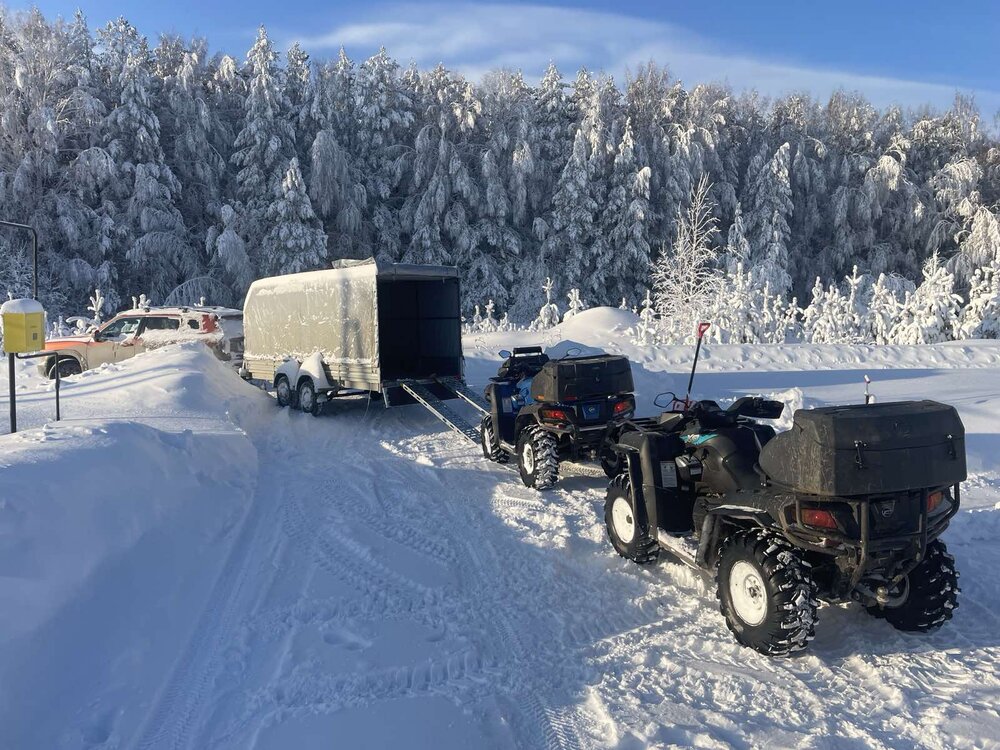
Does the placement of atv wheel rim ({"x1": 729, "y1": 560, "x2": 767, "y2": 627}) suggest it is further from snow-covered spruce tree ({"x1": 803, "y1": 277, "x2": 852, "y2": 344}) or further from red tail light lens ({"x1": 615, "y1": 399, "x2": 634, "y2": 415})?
snow-covered spruce tree ({"x1": 803, "y1": 277, "x2": 852, "y2": 344})

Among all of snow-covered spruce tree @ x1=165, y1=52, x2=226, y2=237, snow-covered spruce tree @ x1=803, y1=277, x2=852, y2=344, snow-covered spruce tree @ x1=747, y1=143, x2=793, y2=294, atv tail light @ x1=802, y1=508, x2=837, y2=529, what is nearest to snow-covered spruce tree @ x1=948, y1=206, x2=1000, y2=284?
snow-covered spruce tree @ x1=747, y1=143, x2=793, y2=294

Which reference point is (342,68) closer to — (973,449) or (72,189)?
(72,189)

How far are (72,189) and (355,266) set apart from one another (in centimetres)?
2451

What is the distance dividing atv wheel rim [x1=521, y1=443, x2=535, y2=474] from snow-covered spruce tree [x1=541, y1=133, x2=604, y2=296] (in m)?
28.1

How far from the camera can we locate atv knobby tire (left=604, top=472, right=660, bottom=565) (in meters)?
5.67

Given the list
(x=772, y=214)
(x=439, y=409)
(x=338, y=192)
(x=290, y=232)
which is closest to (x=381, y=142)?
(x=338, y=192)

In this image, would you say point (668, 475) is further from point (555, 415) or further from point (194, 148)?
point (194, 148)

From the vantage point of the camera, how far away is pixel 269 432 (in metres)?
11.5

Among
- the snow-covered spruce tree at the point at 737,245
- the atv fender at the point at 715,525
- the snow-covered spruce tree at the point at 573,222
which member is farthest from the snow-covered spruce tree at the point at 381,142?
the atv fender at the point at 715,525

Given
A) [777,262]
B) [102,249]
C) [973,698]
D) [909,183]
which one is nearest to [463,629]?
[973,698]

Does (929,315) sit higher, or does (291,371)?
(929,315)

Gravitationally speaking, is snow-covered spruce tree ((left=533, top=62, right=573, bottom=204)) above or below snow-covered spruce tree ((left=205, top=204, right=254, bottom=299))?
above

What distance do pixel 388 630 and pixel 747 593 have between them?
2.28 metres

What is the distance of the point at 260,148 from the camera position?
3341 centimetres
